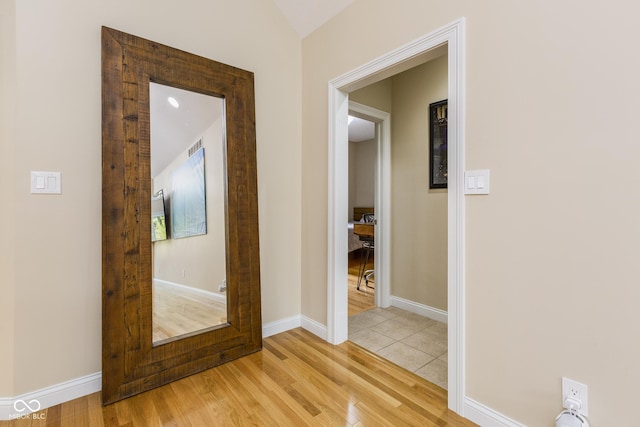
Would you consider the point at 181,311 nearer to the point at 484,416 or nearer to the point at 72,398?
the point at 72,398

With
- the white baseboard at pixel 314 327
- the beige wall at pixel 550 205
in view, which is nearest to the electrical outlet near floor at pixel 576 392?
the beige wall at pixel 550 205

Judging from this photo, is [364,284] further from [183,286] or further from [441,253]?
[183,286]

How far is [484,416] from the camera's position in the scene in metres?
1.53

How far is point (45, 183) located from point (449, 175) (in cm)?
220

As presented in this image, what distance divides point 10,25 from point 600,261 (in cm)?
300

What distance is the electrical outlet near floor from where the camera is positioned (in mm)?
1236

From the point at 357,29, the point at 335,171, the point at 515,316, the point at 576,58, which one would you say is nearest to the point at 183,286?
the point at 335,171

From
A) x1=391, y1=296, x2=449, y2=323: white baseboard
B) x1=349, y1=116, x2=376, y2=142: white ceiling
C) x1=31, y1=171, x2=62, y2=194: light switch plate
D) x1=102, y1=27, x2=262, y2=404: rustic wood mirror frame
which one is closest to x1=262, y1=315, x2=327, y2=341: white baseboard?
x1=102, y1=27, x2=262, y2=404: rustic wood mirror frame

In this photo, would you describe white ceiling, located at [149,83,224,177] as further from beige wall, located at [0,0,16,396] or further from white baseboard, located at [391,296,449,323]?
white baseboard, located at [391,296,449,323]

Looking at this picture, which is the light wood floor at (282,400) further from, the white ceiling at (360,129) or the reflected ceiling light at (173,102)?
the white ceiling at (360,129)

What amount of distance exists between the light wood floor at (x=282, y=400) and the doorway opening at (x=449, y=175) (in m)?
0.27

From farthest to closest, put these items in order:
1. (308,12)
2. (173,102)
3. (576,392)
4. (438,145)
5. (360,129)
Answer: (360,129) → (438,145) → (308,12) → (173,102) → (576,392)

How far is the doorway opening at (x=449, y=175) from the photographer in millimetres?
1613

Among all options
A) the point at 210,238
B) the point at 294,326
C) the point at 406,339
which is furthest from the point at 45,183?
the point at 406,339
